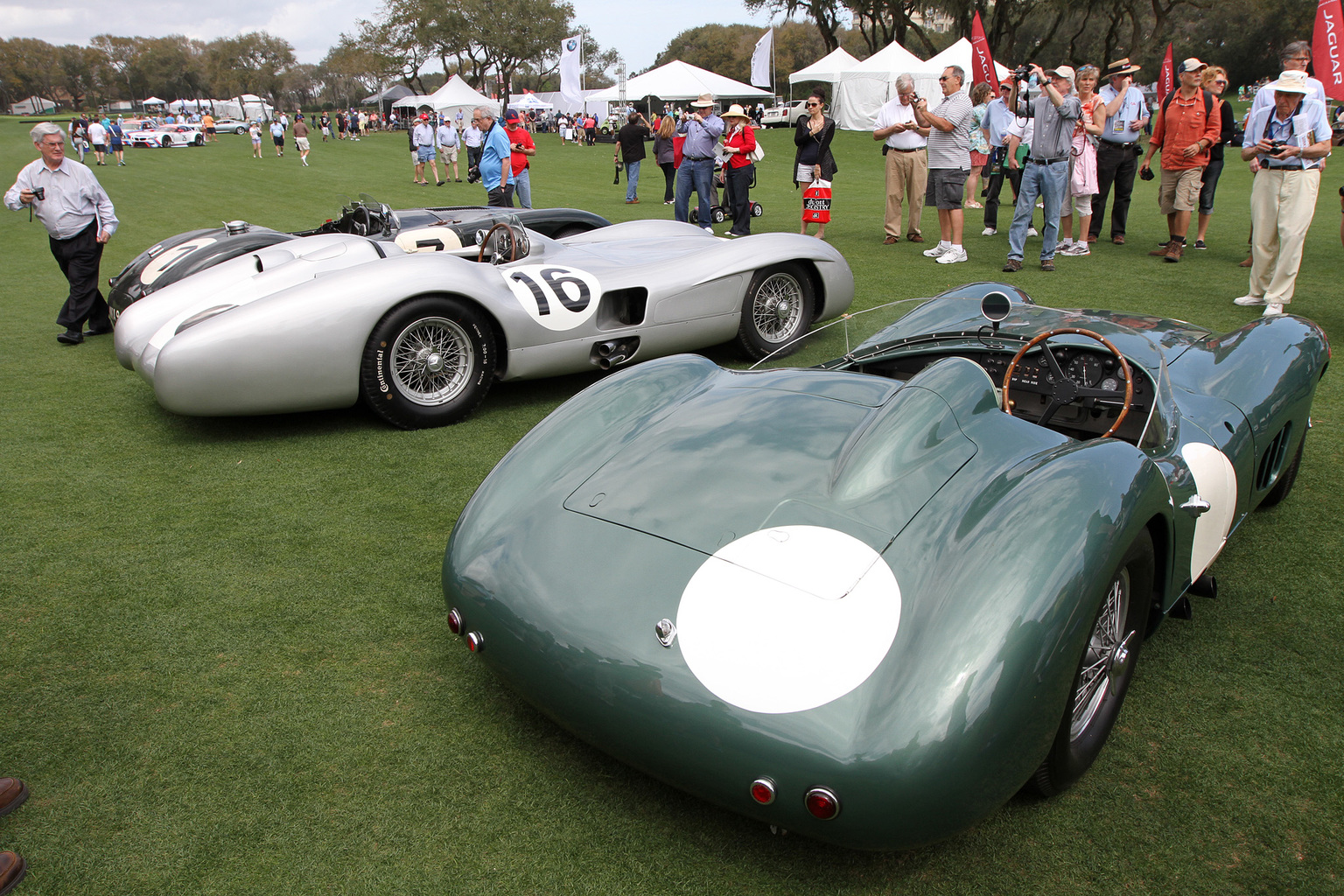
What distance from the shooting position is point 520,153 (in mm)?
12141

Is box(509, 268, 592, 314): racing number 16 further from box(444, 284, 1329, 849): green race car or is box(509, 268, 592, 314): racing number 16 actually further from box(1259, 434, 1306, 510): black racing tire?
box(1259, 434, 1306, 510): black racing tire

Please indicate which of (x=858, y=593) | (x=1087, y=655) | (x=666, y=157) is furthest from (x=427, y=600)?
(x=666, y=157)

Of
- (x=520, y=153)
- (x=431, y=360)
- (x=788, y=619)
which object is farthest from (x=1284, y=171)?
(x=520, y=153)

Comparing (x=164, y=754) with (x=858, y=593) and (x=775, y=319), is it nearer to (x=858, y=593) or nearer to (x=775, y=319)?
(x=858, y=593)

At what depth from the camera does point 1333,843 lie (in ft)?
6.98

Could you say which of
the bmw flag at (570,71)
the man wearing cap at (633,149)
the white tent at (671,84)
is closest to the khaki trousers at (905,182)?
the man wearing cap at (633,149)

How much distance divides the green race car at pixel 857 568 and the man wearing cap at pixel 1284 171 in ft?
14.6

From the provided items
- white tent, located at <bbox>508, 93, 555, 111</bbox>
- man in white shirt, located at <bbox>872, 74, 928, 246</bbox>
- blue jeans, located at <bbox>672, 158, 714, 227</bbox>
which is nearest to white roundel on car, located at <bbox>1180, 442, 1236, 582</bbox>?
man in white shirt, located at <bbox>872, 74, 928, 246</bbox>

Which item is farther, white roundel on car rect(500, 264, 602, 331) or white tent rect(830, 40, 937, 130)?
white tent rect(830, 40, 937, 130)

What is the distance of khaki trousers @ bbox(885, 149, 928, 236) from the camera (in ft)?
32.1

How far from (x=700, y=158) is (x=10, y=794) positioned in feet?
32.7

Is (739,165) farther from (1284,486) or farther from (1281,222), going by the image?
(1284,486)

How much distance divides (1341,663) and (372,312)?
14.3 feet

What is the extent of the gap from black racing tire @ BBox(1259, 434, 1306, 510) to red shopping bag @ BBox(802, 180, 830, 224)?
640 cm
